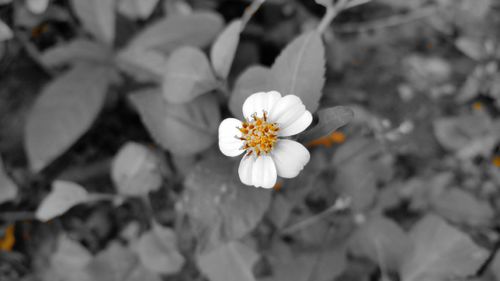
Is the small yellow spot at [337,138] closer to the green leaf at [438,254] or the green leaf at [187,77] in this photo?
the green leaf at [438,254]

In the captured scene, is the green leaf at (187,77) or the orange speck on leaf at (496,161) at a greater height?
the green leaf at (187,77)

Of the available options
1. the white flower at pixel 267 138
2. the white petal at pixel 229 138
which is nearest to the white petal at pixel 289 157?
the white flower at pixel 267 138

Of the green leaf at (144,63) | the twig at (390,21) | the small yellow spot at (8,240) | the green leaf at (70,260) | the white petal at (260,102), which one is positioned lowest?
the small yellow spot at (8,240)

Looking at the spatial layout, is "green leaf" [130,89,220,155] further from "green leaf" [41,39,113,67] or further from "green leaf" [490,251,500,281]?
"green leaf" [490,251,500,281]

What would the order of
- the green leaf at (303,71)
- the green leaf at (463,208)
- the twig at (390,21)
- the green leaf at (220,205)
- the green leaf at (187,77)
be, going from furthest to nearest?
the twig at (390,21) < the green leaf at (463,208) < the green leaf at (187,77) < the green leaf at (220,205) < the green leaf at (303,71)

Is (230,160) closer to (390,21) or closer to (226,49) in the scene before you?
(226,49)
